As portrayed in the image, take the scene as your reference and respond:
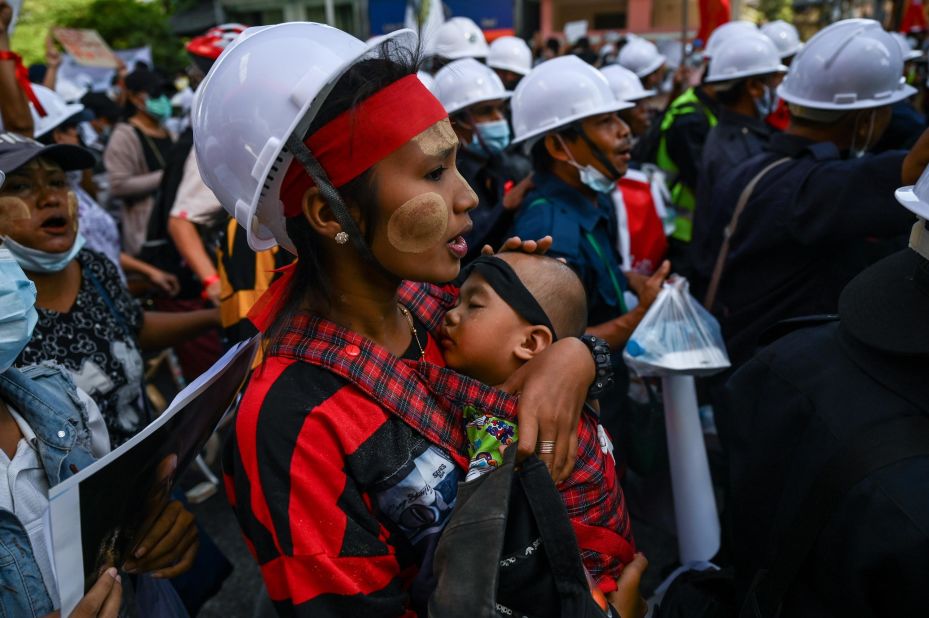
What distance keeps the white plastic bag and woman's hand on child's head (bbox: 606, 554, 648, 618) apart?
1.12 metres

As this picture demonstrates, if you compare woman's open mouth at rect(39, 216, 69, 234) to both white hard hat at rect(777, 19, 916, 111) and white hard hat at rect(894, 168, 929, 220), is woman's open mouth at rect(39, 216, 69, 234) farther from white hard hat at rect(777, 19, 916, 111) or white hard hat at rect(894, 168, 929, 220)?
white hard hat at rect(777, 19, 916, 111)

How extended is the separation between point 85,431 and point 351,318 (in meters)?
0.79

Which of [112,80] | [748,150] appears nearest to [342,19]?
[112,80]

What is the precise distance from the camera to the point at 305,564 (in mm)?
1238

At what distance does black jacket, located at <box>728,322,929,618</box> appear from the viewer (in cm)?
120

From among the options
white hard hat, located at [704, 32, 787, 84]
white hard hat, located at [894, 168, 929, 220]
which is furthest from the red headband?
white hard hat, located at [704, 32, 787, 84]

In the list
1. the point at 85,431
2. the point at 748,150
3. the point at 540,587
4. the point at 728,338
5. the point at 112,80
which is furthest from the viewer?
the point at 112,80

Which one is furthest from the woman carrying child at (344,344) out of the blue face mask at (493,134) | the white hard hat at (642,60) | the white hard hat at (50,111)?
the white hard hat at (642,60)

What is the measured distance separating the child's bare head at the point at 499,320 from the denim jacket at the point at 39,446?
0.92 meters

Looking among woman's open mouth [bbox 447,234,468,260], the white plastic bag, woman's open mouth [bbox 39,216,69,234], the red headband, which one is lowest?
the white plastic bag

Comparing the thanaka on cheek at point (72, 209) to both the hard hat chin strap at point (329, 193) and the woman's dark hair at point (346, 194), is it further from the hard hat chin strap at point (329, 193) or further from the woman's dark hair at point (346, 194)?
the hard hat chin strap at point (329, 193)

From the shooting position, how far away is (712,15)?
747cm

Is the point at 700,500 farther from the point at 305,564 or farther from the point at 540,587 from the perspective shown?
the point at 305,564

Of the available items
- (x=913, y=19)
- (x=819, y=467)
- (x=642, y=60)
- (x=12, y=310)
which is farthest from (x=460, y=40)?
(x=913, y=19)
